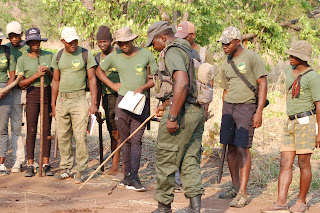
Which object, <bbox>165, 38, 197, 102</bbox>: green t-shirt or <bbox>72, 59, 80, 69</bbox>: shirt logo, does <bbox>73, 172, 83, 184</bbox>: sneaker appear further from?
<bbox>165, 38, 197, 102</bbox>: green t-shirt

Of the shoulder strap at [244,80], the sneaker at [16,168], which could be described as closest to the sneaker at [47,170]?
the sneaker at [16,168]

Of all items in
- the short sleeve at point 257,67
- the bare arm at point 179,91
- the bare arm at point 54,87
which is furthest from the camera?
the bare arm at point 54,87

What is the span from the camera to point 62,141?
662 cm

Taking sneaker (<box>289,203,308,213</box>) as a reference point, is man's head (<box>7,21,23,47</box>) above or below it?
above

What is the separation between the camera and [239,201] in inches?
218

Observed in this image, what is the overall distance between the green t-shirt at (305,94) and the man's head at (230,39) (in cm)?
74

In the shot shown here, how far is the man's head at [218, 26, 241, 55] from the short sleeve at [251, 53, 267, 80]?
0.27m

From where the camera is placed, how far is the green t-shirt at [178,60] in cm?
423

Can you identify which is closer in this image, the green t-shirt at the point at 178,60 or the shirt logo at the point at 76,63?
the green t-shirt at the point at 178,60

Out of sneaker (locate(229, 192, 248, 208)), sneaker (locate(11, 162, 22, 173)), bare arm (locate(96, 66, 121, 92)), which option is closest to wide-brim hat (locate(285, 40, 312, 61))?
sneaker (locate(229, 192, 248, 208))

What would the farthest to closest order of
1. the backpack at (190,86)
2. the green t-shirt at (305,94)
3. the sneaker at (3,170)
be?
the sneaker at (3,170) → the green t-shirt at (305,94) → the backpack at (190,86)

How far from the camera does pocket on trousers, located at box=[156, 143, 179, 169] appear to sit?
440cm

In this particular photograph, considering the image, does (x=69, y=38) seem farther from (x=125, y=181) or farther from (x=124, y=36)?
(x=125, y=181)

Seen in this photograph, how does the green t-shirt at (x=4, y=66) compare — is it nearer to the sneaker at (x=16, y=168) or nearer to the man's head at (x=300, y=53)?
the sneaker at (x=16, y=168)
